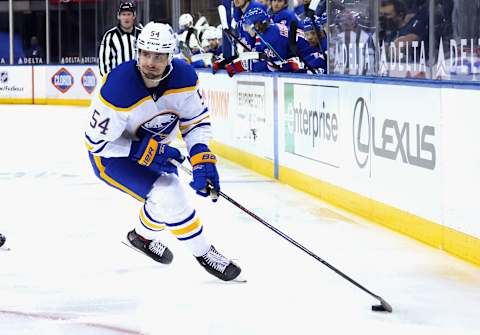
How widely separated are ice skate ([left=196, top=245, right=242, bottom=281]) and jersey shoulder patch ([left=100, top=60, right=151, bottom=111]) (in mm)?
770

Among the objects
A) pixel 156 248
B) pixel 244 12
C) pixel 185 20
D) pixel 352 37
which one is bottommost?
pixel 156 248

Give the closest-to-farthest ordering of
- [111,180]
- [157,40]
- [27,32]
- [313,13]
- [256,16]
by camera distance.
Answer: [157,40] → [111,180] → [313,13] → [256,16] → [27,32]

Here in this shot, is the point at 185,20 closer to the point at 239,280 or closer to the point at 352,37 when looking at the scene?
the point at 352,37

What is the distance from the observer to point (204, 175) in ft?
15.3

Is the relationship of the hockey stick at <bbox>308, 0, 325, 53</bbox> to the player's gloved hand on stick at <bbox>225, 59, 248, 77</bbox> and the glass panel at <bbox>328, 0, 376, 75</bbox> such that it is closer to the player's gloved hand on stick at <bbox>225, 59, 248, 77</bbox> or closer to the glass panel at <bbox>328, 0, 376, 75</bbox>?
the glass panel at <bbox>328, 0, 376, 75</bbox>

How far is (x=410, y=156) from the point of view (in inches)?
239

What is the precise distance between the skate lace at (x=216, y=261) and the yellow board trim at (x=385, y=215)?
1.21 metres

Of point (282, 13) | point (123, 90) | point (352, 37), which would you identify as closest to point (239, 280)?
point (123, 90)

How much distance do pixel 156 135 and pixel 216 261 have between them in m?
0.61

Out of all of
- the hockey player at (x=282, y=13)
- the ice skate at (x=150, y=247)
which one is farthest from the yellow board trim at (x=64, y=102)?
the ice skate at (x=150, y=247)

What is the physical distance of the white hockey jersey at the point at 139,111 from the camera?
4.65 m

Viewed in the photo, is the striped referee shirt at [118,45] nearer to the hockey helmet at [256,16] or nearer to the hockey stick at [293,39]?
the hockey helmet at [256,16]

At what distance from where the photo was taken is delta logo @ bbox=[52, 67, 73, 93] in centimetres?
2097

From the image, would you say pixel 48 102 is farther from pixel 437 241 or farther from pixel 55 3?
pixel 437 241
